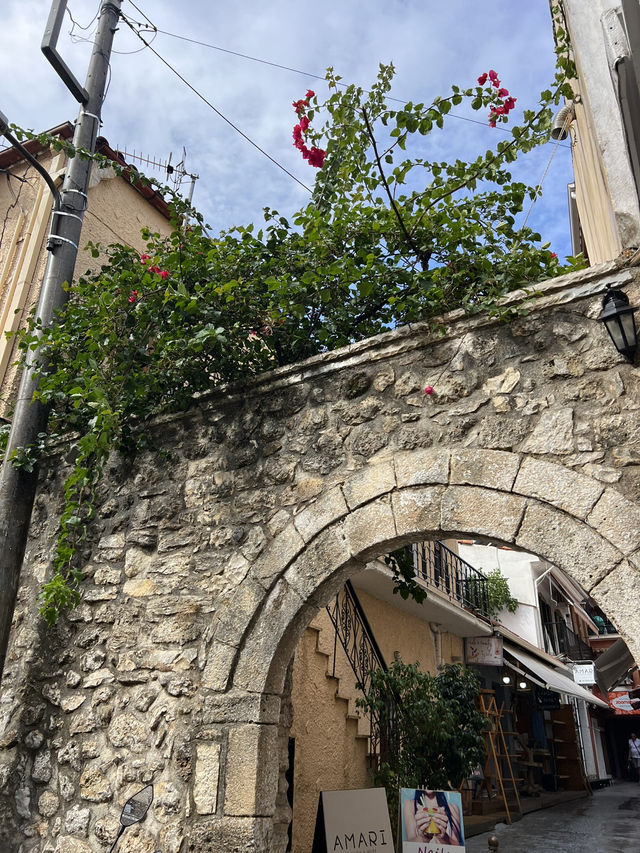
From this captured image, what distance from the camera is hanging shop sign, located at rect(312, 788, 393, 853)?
3.84m

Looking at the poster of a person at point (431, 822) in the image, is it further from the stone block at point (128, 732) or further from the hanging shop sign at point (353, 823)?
the stone block at point (128, 732)

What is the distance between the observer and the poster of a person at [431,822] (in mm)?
3697

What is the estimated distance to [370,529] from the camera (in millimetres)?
3127

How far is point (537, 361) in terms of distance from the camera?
2992 mm

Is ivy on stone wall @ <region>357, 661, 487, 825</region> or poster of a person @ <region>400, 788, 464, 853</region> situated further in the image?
ivy on stone wall @ <region>357, 661, 487, 825</region>

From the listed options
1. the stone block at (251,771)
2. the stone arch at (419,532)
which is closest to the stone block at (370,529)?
the stone arch at (419,532)

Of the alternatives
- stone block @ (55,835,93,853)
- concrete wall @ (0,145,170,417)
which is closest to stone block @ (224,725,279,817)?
stone block @ (55,835,93,853)

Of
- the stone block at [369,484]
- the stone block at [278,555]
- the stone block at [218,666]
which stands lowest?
the stone block at [218,666]

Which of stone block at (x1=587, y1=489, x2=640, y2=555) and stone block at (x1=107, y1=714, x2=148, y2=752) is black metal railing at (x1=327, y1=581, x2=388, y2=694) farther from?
stone block at (x1=587, y1=489, x2=640, y2=555)

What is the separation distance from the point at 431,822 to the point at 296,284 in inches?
125

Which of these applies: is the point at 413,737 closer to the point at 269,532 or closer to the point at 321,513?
the point at 269,532

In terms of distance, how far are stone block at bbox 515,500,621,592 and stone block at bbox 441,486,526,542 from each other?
5 cm

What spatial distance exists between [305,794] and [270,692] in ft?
7.63

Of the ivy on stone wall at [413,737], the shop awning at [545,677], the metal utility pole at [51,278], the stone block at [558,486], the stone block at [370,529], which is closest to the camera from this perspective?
the stone block at [558,486]
